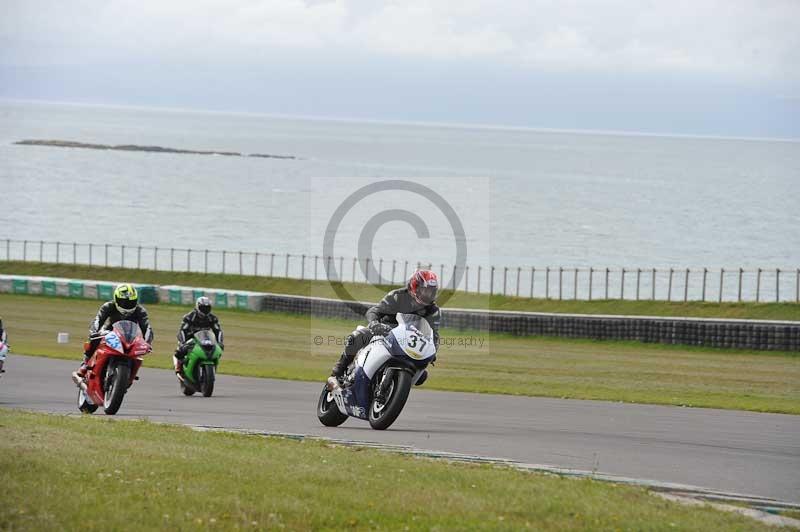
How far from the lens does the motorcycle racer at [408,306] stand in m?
14.8

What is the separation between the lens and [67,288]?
181ft

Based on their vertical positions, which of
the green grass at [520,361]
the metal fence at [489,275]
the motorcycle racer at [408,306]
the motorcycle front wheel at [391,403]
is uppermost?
the metal fence at [489,275]

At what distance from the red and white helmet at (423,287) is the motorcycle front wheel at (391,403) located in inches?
36.6

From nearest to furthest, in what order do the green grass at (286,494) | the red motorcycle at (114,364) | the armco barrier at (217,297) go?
the green grass at (286,494) → the red motorcycle at (114,364) → the armco barrier at (217,297)

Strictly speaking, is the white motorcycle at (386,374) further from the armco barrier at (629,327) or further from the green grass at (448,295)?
the green grass at (448,295)

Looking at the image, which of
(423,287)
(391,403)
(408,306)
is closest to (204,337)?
(391,403)

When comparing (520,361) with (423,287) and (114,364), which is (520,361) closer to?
(114,364)

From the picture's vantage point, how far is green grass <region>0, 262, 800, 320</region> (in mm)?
47625

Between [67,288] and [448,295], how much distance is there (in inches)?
692

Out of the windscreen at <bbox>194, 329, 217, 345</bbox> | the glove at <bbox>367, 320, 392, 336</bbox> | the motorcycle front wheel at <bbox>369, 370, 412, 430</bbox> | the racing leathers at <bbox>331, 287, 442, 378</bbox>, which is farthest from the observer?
the windscreen at <bbox>194, 329, 217, 345</bbox>

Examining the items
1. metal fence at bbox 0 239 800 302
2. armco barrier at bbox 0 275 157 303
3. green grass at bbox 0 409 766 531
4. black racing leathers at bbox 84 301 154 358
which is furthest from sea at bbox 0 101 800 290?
green grass at bbox 0 409 766 531

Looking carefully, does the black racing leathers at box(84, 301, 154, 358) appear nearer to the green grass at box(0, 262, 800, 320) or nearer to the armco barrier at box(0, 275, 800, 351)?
the armco barrier at box(0, 275, 800, 351)

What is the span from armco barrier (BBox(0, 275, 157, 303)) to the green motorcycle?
31420 millimetres

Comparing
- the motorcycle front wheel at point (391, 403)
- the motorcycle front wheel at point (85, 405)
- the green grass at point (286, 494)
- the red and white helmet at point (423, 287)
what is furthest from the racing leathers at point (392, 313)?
the motorcycle front wheel at point (85, 405)
